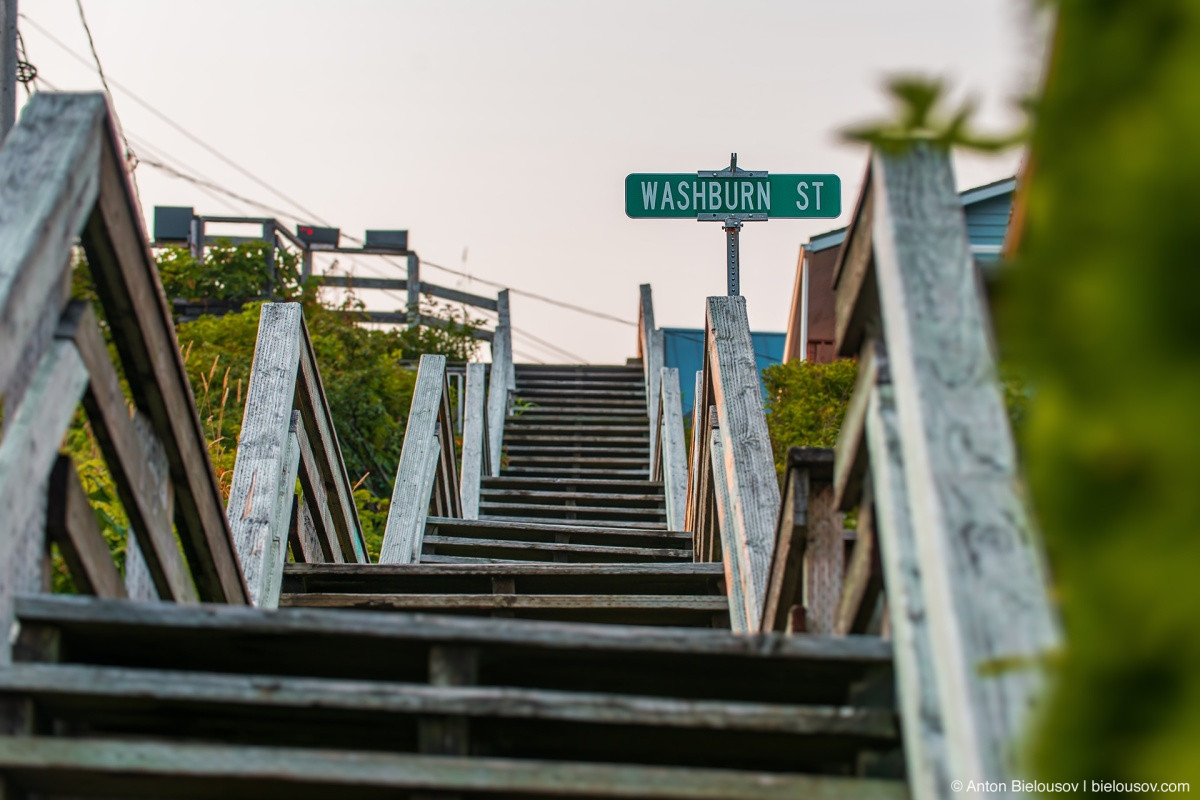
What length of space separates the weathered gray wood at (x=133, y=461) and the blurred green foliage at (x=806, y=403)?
4333mm

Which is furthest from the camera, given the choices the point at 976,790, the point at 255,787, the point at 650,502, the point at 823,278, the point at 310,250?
the point at 310,250

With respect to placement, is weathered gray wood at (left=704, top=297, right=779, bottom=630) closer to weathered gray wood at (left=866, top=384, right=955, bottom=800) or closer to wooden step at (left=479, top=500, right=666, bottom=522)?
→ weathered gray wood at (left=866, top=384, right=955, bottom=800)

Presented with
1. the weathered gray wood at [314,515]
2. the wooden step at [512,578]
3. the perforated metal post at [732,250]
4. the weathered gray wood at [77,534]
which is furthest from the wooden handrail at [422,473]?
the weathered gray wood at [77,534]

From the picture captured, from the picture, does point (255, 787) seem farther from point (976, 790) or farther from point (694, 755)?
point (976, 790)

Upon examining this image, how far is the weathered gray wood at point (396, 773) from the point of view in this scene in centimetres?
160

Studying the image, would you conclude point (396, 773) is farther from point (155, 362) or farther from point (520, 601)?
point (520, 601)

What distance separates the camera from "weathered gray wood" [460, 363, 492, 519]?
7.15 meters

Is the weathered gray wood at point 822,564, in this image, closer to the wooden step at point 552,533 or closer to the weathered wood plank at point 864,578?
the weathered wood plank at point 864,578

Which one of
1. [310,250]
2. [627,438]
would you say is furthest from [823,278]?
[310,250]

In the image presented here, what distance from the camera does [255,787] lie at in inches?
65.9

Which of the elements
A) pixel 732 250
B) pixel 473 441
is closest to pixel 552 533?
pixel 732 250

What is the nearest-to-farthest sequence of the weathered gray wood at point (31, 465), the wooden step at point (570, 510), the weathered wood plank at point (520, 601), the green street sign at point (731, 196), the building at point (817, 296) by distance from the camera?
1. the weathered gray wood at point (31, 465)
2. the weathered wood plank at point (520, 601)
3. the green street sign at point (731, 196)
4. the wooden step at point (570, 510)
5. the building at point (817, 296)

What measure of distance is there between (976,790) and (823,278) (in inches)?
516

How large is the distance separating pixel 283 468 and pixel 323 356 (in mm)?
7405
